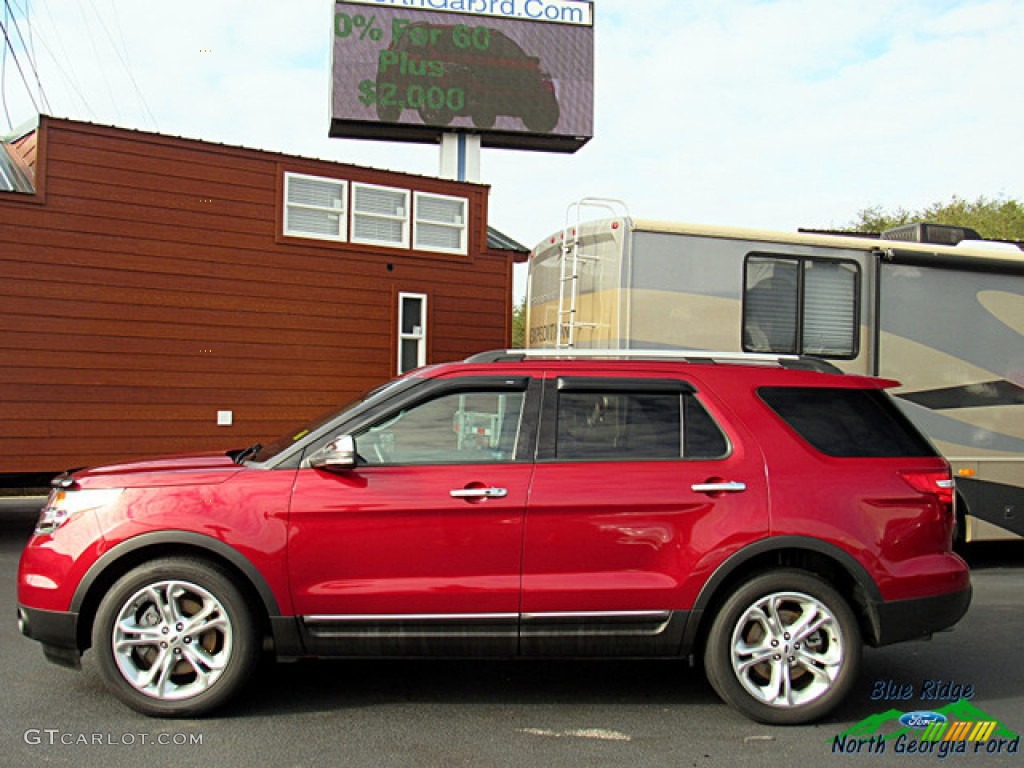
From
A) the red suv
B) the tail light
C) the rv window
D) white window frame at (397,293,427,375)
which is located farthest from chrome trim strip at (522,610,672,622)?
white window frame at (397,293,427,375)

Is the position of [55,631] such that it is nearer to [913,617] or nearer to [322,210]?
[913,617]

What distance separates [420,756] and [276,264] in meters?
6.76

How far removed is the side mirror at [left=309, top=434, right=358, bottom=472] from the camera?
4.24 meters

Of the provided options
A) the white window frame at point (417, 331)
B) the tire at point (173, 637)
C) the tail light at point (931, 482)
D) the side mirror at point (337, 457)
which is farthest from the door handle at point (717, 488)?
the white window frame at point (417, 331)

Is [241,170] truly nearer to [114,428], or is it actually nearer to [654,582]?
[114,428]

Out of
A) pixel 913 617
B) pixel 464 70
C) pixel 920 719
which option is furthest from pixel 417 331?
pixel 464 70

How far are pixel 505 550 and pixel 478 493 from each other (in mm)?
296

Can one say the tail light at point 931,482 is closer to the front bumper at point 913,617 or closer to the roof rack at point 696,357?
the front bumper at point 913,617

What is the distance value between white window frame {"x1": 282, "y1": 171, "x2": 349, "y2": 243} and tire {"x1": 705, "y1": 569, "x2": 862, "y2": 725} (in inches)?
270

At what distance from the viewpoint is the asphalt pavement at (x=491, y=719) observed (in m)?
3.95

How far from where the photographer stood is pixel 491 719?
4.41 m

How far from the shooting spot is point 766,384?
475cm

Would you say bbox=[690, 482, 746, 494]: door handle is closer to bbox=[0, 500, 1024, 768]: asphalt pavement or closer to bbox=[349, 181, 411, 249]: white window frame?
bbox=[0, 500, 1024, 768]: asphalt pavement

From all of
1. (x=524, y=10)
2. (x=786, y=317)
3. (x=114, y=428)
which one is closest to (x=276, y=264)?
(x=114, y=428)
